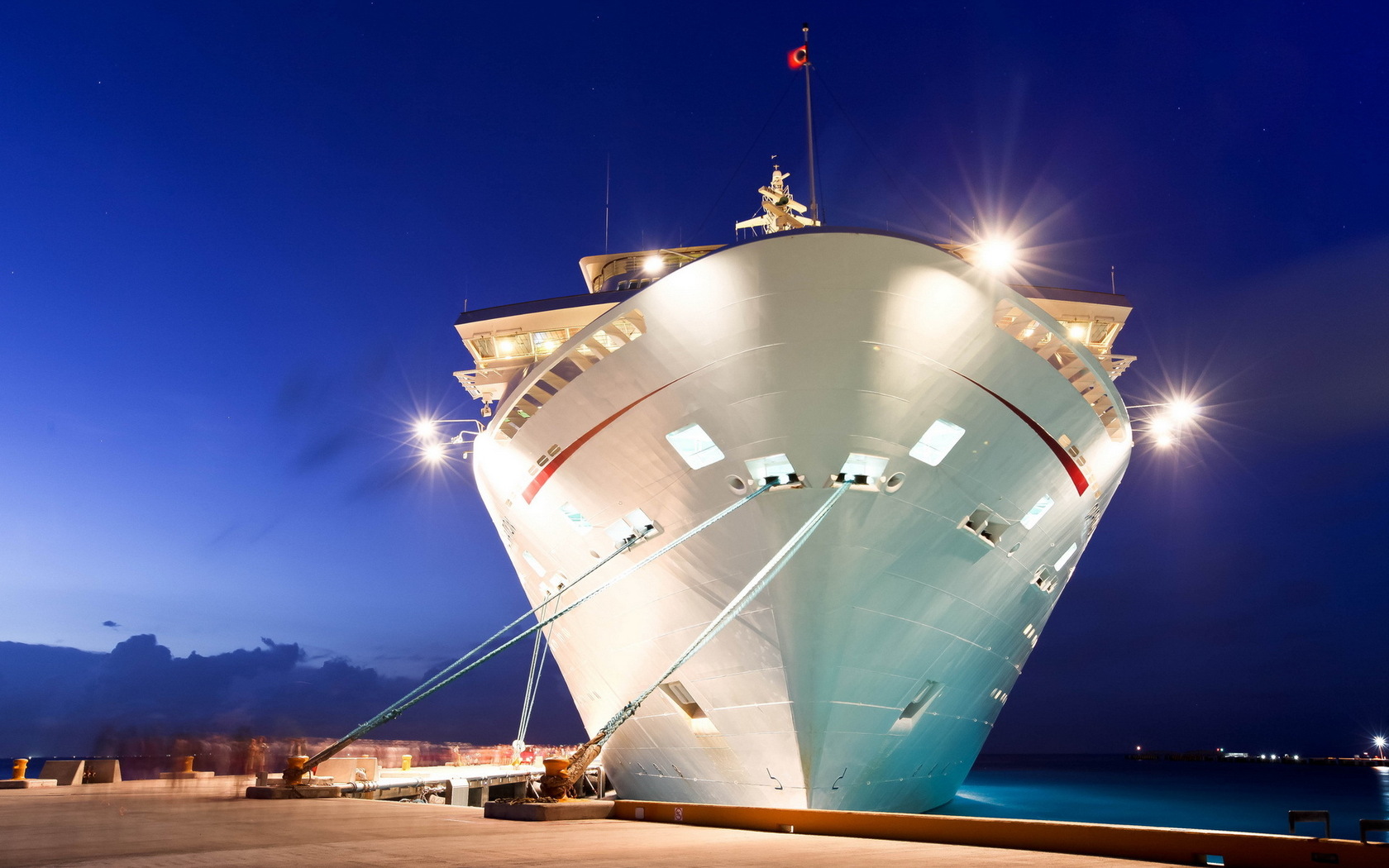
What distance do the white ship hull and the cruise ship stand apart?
0.09 ft

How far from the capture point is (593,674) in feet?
40.0

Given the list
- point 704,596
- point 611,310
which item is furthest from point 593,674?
point 611,310

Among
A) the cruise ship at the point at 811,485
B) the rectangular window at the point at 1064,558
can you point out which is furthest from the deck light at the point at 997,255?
the rectangular window at the point at 1064,558

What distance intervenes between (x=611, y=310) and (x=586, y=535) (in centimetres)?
304

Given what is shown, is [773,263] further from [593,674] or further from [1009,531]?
[593,674]

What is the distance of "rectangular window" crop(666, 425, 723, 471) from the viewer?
30.3 ft

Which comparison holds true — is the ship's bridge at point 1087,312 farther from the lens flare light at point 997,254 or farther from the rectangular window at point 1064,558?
the rectangular window at point 1064,558

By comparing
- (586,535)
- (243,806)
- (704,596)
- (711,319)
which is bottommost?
(243,806)

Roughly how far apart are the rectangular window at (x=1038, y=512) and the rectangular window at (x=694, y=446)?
14.1ft

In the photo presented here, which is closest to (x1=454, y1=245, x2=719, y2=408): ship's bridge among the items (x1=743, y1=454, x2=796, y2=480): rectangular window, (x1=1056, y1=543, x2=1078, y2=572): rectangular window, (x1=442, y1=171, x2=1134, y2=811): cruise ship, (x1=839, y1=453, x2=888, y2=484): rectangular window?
(x1=442, y1=171, x2=1134, y2=811): cruise ship

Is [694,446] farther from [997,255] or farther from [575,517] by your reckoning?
[997,255]

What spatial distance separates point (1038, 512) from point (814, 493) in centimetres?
362

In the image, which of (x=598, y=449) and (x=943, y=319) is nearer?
(x=943, y=319)

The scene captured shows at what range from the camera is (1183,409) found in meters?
13.7
